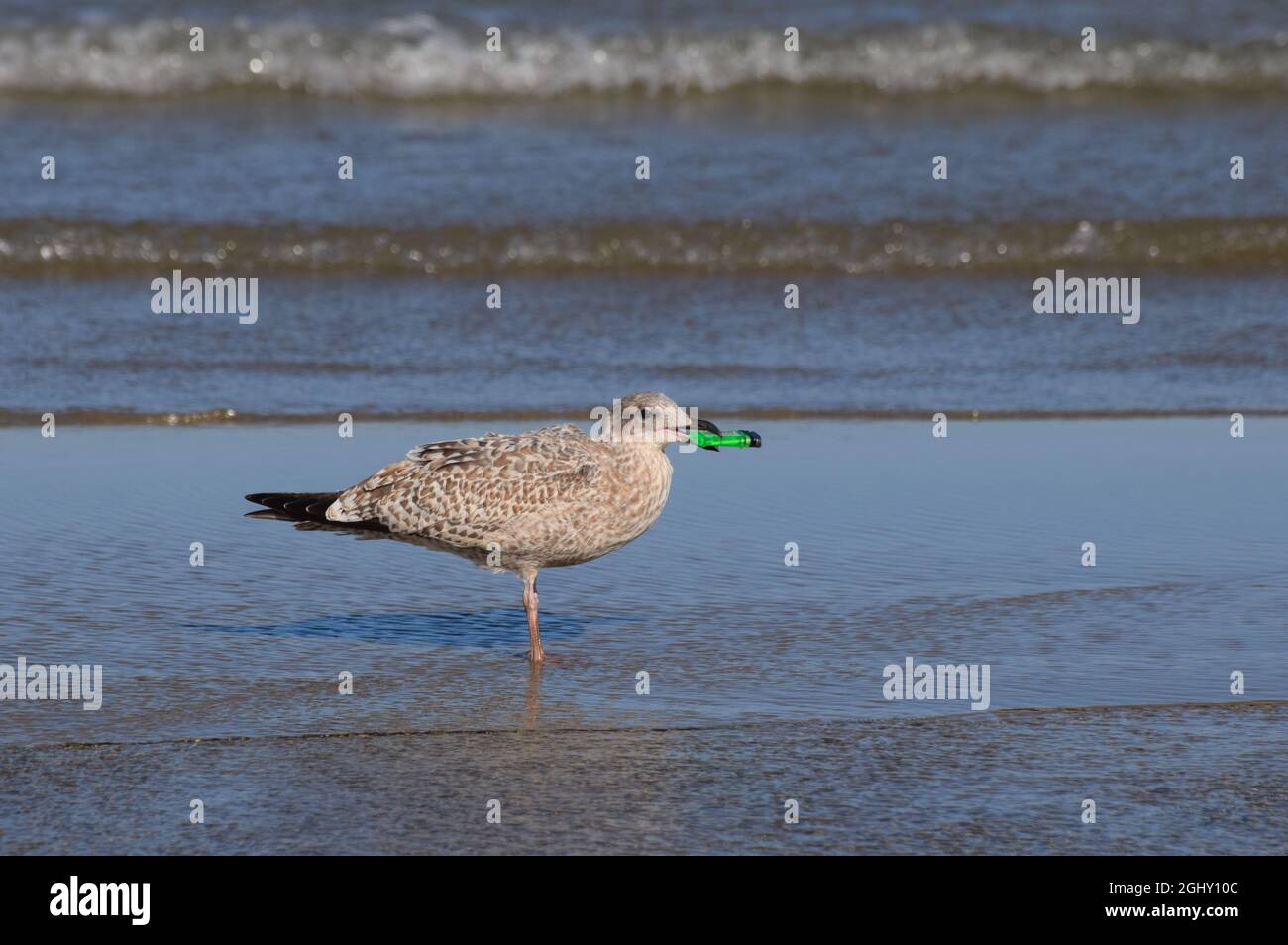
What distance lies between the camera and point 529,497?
5.47 meters

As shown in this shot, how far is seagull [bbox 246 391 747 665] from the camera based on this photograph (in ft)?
17.9

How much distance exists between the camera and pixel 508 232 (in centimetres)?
1177

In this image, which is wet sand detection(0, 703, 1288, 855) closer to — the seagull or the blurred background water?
the blurred background water

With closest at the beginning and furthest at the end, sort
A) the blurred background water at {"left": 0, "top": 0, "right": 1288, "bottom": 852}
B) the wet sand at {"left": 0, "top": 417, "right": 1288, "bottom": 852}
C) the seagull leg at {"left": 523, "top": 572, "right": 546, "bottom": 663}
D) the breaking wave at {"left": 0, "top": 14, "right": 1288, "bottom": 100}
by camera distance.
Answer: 1. the wet sand at {"left": 0, "top": 417, "right": 1288, "bottom": 852}
2. the blurred background water at {"left": 0, "top": 0, "right": 1288, "bottom": 852}
3. the seagull leg at {"left": 523, "top": 572, "right": 546, "bottom": 663}
4. the breaking wave at {"left": 0, "top": 14, "right": 1288, "bottom": 100}

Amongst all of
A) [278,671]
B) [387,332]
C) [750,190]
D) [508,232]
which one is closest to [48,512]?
[278,671]

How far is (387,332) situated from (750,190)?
3642 millimetres

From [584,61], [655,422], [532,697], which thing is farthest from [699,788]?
[584,61]

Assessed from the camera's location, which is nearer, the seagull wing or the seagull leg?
the seagull leg

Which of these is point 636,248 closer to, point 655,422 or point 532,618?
point 655,422

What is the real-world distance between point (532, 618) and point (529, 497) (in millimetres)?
349

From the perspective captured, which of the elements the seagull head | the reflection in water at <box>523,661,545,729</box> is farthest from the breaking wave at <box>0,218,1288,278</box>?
the reflection in water at <box>523,661,545,729</box>

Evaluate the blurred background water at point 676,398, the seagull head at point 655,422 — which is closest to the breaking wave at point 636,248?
the blurred background water at point 676,398

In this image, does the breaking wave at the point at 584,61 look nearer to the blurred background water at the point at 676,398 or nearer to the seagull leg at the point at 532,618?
the blurred background water at the point at 676,398
